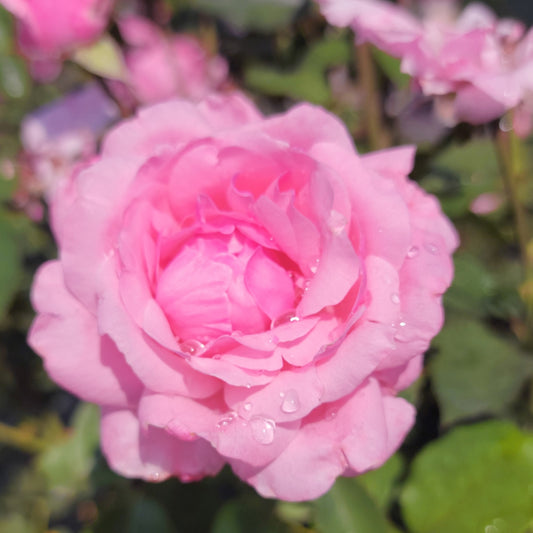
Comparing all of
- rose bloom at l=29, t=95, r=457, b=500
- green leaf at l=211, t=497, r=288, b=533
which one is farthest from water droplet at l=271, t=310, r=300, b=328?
green leaf at l=211, t=497, r=288, b=533

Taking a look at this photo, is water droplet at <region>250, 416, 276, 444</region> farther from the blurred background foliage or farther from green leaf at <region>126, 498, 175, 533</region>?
green leaf at <region>126, 498, 175, 533</region>

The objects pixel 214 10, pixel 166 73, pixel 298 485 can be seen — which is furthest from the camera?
pixel 166 73

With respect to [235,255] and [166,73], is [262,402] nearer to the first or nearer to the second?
[235,255]

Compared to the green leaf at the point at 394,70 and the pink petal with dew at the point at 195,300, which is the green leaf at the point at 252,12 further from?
the pink petal with dew at the point at 195,300

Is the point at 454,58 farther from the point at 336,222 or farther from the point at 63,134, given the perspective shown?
the point at 63,134

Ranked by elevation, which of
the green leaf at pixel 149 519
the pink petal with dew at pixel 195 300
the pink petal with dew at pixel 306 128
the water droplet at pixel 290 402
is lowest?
the green leaf at pixel 149 519

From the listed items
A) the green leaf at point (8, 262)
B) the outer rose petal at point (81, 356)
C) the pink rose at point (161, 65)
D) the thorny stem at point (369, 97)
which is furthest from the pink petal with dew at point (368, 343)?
the pink rose at point (161, 65)

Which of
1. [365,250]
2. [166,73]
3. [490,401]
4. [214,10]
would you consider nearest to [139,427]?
[365,250]
